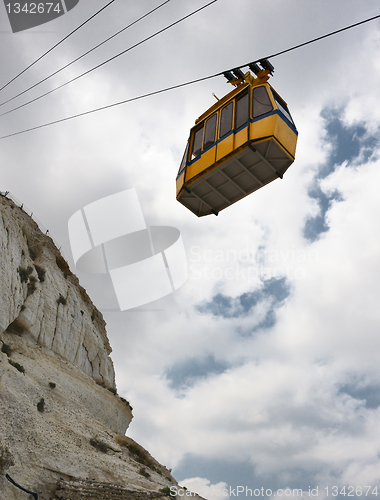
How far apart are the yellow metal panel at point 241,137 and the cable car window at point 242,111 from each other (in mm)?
432

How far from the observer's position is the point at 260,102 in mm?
15023

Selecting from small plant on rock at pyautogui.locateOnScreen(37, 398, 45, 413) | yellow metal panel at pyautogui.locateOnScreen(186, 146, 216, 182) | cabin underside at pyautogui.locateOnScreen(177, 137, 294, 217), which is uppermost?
yellow metal panel at pyautogui.locateOnScreen(186, 146, 216, 182)

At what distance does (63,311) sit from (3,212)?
837cm

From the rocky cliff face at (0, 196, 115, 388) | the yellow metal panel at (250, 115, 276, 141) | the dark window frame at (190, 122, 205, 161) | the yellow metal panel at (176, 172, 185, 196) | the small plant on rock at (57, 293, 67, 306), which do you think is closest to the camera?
the yellow metal panel at (250, 115, 276, 141)

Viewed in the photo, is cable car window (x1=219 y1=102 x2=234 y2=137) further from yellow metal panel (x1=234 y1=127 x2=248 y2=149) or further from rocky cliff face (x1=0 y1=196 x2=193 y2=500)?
rocky cliff face (x1=0 y1=196 x2=193 y2=500)

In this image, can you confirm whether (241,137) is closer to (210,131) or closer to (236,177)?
(236,177)

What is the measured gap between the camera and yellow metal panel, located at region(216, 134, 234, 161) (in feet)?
49.1

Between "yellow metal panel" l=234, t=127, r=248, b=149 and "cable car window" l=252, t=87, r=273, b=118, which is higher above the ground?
"cable car window" l=252, t=87, r=273, b=118

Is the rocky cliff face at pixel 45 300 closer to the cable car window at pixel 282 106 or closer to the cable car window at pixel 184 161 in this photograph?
the cable car window at pixel 184 161

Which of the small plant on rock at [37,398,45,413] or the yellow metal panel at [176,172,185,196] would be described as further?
the small plant on rock at [37,398,45,413]

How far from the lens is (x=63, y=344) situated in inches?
1107

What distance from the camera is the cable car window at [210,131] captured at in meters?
16.2

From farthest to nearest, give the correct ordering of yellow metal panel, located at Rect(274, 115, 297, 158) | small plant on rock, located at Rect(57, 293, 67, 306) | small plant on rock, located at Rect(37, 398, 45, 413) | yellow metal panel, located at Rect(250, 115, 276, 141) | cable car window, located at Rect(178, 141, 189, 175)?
small plant on rock, located at Rect(57, 293, 67, 306) < small plant on rock, located at Rect(37, 398, 45, 413) < cable car window, located at Rect(178, 141, 189, 175) < yellow metal panel, located at Rect(274, 115, 297, 158) < yellow metal panel, located at Rect(250, 115, 276, 141)

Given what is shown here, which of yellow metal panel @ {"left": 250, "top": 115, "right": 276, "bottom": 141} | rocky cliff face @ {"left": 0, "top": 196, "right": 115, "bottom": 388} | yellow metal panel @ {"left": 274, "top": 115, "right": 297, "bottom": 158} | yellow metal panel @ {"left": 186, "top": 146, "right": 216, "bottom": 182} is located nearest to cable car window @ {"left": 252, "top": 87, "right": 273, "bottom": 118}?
yellow metal panel @ {"left": 250, "top": 115, "right": 276, "bottom": 141}
